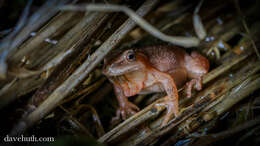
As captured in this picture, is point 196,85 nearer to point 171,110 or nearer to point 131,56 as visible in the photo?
point 171,110

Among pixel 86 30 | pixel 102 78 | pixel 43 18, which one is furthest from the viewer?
pixel 102 78

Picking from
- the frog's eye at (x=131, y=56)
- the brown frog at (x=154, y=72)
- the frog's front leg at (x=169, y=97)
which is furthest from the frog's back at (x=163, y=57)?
the frog's eye at (x=131, y=56)

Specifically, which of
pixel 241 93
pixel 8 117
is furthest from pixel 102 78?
pixel 241 93

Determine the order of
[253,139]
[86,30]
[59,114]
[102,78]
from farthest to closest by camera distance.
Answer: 1. [102,78]
2. [59,114]
3. [86,30]
4. [253,139]

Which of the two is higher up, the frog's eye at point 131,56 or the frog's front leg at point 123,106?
the frog's eye at point 131,56

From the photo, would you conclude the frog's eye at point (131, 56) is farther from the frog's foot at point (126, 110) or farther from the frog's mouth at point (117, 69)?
the frog's foot at point (126, 110)

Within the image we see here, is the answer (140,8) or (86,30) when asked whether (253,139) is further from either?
(86,30)

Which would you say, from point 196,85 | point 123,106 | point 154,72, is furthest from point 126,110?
point 196,85
